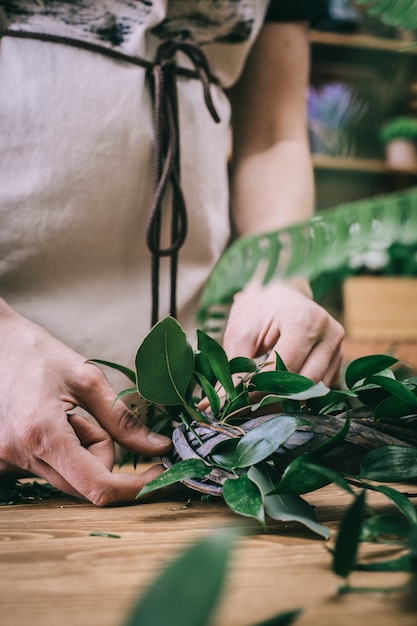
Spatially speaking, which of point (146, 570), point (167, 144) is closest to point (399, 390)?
point (146, 570)

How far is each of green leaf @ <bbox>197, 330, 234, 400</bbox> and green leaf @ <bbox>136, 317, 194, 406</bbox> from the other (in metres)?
0.02

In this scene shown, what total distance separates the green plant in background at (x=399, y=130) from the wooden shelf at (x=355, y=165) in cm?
12

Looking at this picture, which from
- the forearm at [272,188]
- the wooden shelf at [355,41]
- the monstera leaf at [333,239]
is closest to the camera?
the monstera leaf at [333,239]

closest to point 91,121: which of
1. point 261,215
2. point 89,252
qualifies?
point 89,252

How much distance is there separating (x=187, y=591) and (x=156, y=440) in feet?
0.99

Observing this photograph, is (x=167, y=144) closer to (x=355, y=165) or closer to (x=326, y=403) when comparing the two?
(x=326, y=403)

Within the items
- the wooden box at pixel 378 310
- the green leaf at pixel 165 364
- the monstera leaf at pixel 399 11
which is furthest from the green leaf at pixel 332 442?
the wooden box at pixel 378 310

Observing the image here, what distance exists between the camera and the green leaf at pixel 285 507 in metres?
0.33

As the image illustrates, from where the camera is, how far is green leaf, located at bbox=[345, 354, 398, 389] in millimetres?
424

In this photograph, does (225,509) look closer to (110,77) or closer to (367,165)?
(110,77)

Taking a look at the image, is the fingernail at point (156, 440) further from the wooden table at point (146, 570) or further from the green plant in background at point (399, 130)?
the green plant in background at point (399, 130)

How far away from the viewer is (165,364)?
416 mm

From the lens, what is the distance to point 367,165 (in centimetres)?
270

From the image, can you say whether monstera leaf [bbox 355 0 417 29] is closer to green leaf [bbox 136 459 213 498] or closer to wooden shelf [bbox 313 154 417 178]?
green leaf [bbox 136 459 213 498]
